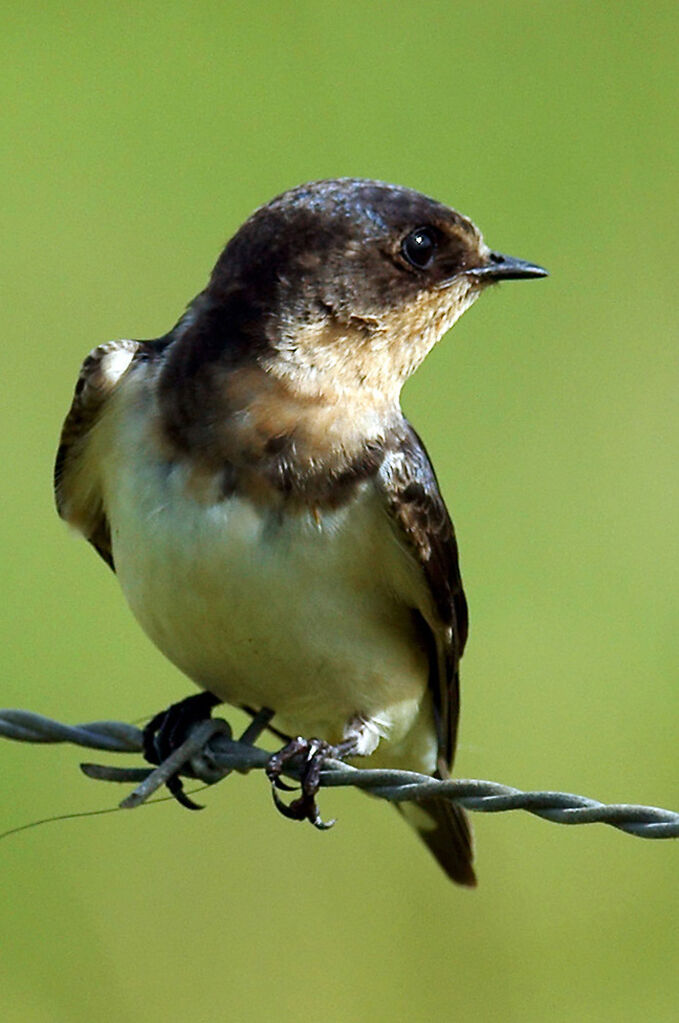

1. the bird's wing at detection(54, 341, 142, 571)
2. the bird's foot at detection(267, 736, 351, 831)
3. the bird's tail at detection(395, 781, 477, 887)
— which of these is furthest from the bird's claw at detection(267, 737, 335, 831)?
the bird's tail at detection(395, 781, 477, 887)

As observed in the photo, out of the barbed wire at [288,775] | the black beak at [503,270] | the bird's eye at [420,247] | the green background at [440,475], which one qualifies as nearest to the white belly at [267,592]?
the barbed wire at [288,775]

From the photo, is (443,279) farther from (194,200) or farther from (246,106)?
(246,106)

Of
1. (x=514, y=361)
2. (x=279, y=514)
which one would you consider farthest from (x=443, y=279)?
(x=514, y=361)

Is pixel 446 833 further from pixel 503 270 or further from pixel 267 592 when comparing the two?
pixel 503 270

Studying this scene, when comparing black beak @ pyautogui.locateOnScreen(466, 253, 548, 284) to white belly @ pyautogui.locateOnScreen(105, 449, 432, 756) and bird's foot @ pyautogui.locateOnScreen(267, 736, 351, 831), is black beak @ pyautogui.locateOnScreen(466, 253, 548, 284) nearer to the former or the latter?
white belly @ pyautogui.locateOnScreen(105, 449, 432, 756)

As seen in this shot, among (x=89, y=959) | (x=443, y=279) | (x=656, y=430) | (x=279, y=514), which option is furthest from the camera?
(x=656, y=430)

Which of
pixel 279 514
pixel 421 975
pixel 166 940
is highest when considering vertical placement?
pixel 279 514

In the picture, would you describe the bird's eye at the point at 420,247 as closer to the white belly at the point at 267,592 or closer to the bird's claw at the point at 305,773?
the white belly at the point at 267,592
